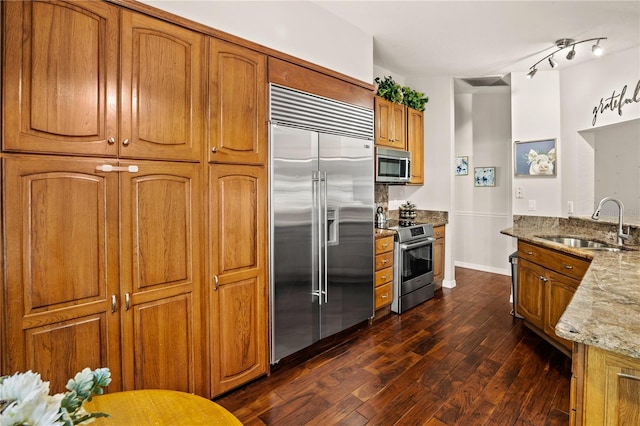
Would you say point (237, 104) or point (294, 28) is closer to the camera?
point (237, 104)

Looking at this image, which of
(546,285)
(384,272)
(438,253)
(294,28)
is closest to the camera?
(294,28)

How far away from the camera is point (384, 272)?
3.50 metres

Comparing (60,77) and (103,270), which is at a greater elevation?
(60,77)

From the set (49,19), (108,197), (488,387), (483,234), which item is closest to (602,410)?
(488,387)

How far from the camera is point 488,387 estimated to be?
2311mm

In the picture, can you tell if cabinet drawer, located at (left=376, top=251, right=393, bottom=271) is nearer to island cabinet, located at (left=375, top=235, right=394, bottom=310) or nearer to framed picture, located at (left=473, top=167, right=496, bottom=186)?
island cabinet, located at (left=375, top=235, right=394, bottom=310)

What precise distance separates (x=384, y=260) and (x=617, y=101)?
286cm

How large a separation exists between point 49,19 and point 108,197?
837mm

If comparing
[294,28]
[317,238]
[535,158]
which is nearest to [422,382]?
[317,238]

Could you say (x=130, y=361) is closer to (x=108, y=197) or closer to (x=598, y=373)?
(x=108, y=197)

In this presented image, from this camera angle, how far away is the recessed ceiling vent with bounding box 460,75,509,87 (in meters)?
4.53

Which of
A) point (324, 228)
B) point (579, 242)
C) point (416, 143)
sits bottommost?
point (579, 242)

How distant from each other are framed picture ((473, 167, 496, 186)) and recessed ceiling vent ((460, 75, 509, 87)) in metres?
1.30

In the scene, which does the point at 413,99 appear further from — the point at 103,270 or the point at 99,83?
the point at 103,270
